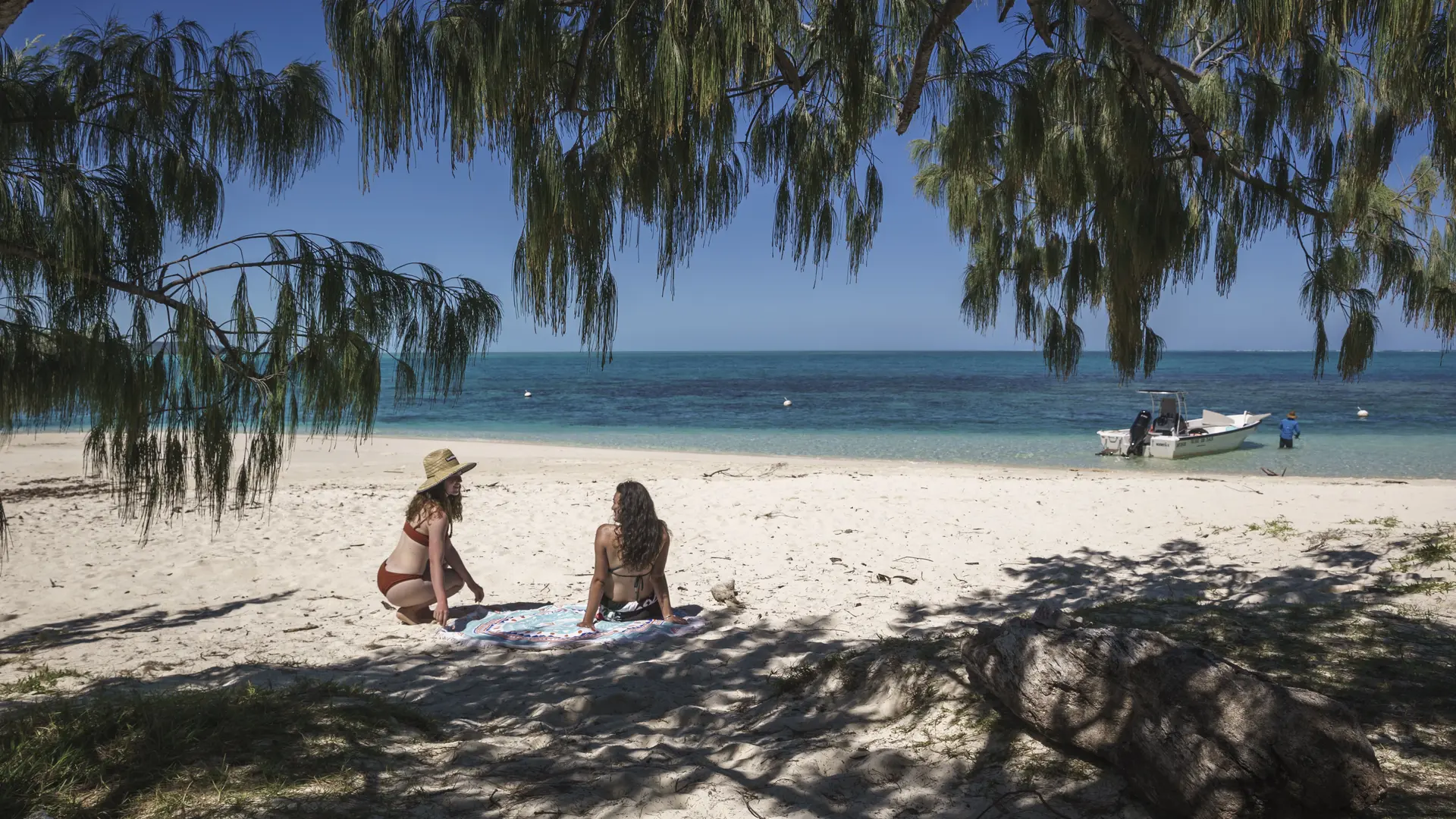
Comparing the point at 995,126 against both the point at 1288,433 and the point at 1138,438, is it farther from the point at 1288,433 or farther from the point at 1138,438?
the point at 1288,433

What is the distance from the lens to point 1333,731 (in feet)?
6.70

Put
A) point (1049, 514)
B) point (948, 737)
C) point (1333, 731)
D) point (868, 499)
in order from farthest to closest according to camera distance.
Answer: point (868, 499) → point (1049, 514) → point (948, 737) → point (1333, 731)

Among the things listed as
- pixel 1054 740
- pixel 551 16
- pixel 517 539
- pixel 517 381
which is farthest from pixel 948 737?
pixel 517 381

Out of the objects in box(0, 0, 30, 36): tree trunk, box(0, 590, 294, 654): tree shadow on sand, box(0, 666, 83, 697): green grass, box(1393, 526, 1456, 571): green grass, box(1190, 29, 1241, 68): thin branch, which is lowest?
box(0, 590, 294, 654): tree shadow on sand

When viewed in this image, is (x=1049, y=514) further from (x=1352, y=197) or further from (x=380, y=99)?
(x=380, y=99)

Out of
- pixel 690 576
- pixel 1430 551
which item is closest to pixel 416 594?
pixel 690 576

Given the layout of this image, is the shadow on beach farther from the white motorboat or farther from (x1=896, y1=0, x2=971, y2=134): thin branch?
the white motorboat

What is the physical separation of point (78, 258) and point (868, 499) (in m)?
7.45

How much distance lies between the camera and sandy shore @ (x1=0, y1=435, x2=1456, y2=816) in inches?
146

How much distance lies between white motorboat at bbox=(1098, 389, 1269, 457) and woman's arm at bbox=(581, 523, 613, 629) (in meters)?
15.7

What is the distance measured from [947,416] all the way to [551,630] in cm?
2886

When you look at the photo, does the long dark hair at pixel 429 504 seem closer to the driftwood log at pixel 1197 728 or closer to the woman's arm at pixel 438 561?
the woman's arm at pixel 438 561

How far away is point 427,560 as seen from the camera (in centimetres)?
531

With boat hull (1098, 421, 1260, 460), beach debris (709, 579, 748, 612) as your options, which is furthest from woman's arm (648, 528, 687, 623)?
boat hull (1098, 421, 1260, 460)
